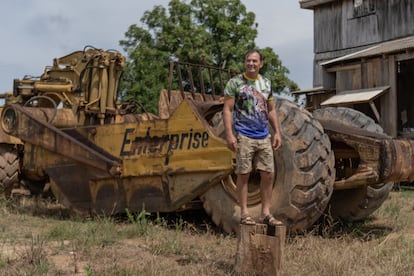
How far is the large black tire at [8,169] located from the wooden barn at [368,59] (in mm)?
11267

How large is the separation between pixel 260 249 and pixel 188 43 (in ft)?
80.6

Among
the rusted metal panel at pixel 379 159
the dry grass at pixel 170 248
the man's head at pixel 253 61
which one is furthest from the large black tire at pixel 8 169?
the man's head at pixel 253 61

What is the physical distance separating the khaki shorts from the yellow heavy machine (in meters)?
1.04

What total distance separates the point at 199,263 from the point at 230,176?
5.37 feet

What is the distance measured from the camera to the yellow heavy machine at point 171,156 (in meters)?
6.00

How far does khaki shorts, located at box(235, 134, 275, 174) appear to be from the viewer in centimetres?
488

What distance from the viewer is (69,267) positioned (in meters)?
4.90

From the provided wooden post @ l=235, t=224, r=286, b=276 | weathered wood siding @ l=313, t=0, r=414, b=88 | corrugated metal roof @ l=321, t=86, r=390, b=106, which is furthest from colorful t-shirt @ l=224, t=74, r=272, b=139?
weathered wood siding @ l=313, t=0, r=414, b=88

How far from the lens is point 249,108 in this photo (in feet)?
16.4

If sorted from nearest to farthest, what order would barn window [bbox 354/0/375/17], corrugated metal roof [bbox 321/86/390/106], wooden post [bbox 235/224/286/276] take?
wooden post [bbox 235/224/286/276] → corrugated metal roof [bbox 321/86/390/106] → barn window [bbox 354/0/375/17]

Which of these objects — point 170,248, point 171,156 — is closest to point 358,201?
point 171,156

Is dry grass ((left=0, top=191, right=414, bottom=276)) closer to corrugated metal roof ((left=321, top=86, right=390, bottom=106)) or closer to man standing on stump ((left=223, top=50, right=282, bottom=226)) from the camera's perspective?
man standing on stump ((left=223, top=50, right=282, bottom=226))

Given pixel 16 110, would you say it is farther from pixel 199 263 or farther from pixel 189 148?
pixel 199 263

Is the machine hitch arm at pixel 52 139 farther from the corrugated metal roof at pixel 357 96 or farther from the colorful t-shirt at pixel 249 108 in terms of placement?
the corrugated metal roof at pixel 357 96
